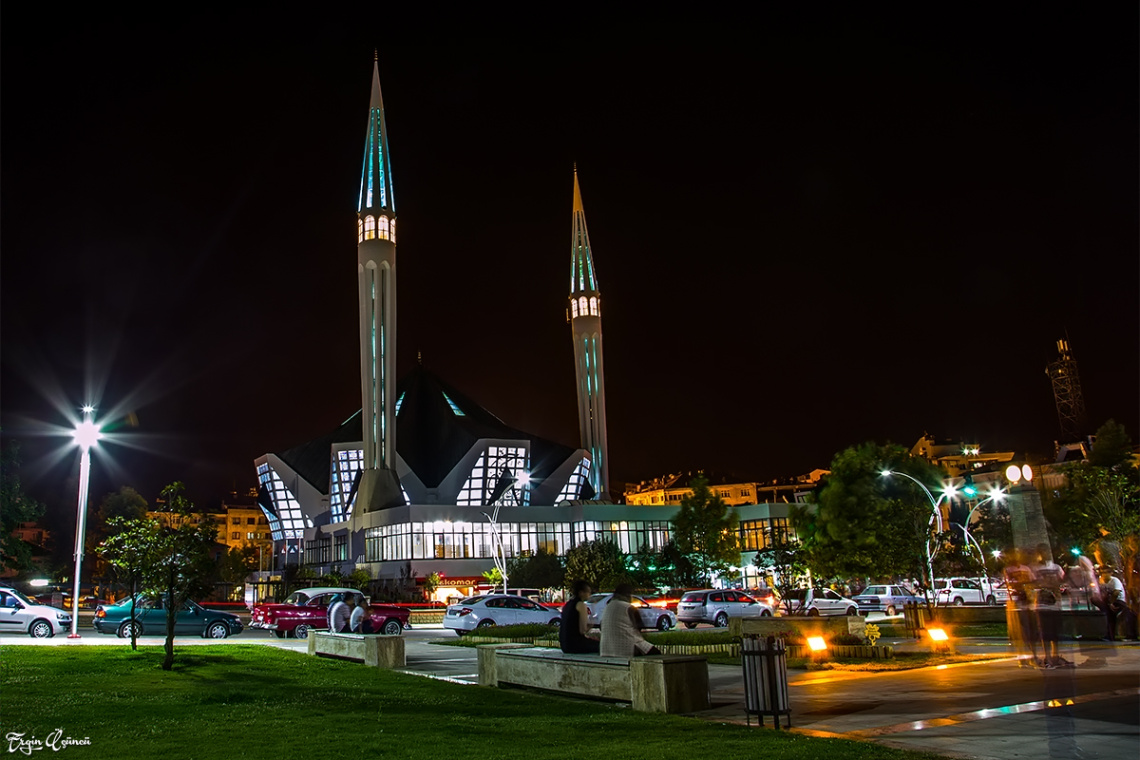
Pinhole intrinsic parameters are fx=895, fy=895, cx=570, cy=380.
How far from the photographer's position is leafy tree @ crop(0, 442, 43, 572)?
33.4 metres

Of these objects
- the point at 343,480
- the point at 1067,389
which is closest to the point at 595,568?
the point at 343,480

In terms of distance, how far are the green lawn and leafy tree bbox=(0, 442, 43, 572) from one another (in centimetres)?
2225

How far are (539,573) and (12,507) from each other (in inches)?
1264

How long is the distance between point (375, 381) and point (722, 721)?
7173 centimetres

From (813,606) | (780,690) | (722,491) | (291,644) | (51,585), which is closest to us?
(780,690)

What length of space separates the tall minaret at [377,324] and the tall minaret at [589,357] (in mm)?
23484

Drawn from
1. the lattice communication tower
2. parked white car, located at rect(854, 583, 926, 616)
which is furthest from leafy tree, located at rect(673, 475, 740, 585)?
the lattice communication tower

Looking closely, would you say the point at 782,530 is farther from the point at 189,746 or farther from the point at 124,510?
the point at 189,746

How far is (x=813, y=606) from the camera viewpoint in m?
32.3

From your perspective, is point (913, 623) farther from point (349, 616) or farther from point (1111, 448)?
point (1111, 448)

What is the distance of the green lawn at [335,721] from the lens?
25.6 feet

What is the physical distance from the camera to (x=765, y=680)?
29.8 ft

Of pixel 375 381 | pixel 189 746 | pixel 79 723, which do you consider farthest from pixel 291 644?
pixel 375 381

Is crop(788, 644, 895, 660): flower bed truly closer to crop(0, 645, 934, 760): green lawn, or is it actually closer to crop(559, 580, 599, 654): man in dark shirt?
crop(559, 580, 599, 654): man in dark shirt
